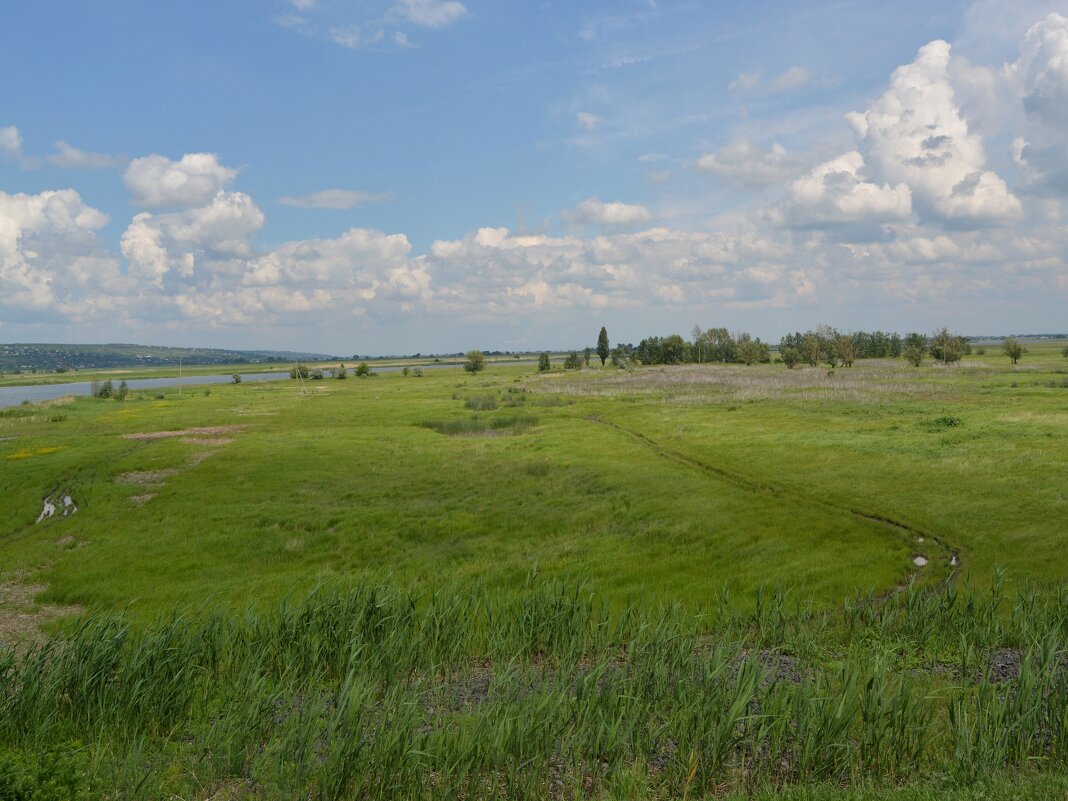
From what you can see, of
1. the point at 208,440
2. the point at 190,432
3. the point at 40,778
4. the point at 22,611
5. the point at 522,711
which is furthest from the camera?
the point at 190,432

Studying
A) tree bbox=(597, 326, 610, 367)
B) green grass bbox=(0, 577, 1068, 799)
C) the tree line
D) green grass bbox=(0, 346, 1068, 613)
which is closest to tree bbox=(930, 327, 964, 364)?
the tree line

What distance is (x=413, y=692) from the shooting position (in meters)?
11.1

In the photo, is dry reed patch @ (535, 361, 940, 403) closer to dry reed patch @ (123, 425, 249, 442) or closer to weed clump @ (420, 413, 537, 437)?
weed clump @ (420, 413, 537, 437)

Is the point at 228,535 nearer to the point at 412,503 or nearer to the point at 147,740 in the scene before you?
the point at 412,503

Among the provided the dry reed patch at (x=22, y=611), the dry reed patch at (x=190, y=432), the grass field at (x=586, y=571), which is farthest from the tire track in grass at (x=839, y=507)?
the dry reed patch at (x=190, y=432)

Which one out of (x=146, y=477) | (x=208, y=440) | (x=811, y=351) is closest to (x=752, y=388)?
(x=208, y=440)

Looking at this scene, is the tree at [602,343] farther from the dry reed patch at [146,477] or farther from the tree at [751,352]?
the dry reed patch at [146,477]

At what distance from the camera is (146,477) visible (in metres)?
35.3

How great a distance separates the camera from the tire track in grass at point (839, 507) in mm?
18578

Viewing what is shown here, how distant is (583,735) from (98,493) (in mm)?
31380

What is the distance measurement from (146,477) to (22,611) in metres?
19.2

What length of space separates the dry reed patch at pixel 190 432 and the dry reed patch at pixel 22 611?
1203 inches

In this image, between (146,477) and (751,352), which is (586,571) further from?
(751,352)

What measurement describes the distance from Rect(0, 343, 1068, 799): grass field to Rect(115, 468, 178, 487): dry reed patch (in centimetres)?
26
